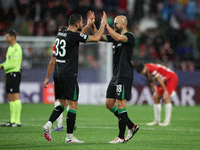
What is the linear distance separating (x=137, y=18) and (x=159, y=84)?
11943 mm

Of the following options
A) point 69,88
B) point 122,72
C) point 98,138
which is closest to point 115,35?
point 122,72

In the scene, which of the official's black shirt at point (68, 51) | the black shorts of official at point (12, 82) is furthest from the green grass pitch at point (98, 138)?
the official's black shirt at point (68, 51)

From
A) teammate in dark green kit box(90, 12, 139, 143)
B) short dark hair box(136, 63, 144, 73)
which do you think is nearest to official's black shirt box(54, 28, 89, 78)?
teammate in dark green kit box(90, 12, 139, 143)

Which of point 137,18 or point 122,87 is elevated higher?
point 137,18

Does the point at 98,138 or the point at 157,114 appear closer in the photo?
the point at 98,138

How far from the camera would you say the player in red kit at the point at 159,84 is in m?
12.7

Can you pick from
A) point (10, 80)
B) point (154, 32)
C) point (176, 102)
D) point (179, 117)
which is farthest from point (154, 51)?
point (10, 80)

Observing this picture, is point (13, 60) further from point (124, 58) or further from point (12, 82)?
point (124, 58)

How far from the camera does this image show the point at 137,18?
24.4 meters

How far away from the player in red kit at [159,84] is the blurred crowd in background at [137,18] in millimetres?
8639

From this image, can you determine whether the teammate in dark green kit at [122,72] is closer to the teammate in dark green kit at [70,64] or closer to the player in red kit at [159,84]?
the teammate in dark green kit at [70,64]

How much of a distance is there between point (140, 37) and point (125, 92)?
1474 cm

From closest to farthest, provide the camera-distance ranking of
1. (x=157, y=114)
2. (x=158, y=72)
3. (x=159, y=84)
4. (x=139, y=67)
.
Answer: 1. (x=139, y=67)
2. (x=157, y=114)
3. (x=159, y=84)
4. (x=158, y=72)

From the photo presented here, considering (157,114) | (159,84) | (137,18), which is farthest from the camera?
(137,18)
